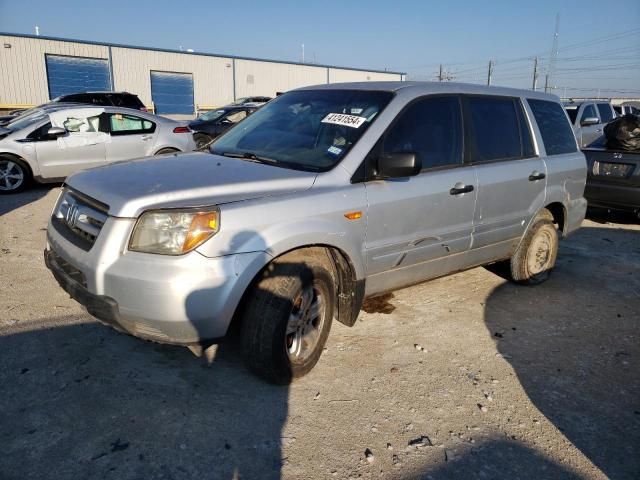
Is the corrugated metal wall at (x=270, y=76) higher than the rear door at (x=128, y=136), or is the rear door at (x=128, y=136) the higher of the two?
the corrugated metal wall at (x=270, y=76)

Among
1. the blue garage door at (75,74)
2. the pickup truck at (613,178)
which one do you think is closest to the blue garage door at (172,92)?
the blue garage door at (75,74)

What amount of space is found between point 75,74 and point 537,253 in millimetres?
29081

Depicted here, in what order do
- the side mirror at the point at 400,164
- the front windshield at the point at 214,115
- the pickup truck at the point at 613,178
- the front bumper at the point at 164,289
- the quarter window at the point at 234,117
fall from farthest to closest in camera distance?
the front windshield at the point at 214,115 → the quarter window at the point at 234,117 → the pickup truck at the point at 613,178 → the side mirror at the point at 400,164 → the front bumper at the point at 164,289

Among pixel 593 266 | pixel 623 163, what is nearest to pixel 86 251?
pixel 593 266

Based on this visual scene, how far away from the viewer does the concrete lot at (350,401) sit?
2477mm

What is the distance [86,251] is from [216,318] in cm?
84

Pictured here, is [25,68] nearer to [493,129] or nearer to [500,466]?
[493,129]

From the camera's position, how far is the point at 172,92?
104ft

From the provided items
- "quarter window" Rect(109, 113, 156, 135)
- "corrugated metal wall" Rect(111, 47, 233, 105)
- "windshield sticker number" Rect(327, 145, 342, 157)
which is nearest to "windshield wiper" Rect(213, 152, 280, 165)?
"windshield sticker number" Rect(327, 145, 342, 157)

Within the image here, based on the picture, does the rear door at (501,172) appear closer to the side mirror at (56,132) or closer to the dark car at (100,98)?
the side mirror at (56,132)

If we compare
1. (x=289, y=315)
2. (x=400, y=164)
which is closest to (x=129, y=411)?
(x=289, y=315)

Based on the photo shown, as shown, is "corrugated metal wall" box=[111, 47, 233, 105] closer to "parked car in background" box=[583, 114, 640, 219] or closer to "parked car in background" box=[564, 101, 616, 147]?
"parked car in background" box=[564, 101, 616, 147]

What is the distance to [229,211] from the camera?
269 cm

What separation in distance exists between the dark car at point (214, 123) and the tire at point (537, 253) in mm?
10856
